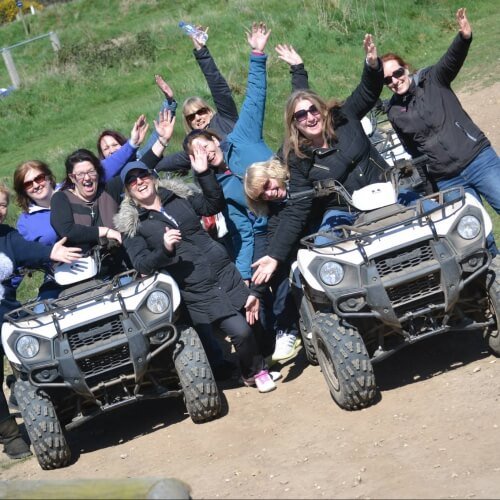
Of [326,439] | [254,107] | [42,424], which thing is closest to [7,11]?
[254,107]

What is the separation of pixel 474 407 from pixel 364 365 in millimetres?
683

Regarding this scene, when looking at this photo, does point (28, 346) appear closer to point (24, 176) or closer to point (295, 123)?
point (24, 176)

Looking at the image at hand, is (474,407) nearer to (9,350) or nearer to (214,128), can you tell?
(9,350)

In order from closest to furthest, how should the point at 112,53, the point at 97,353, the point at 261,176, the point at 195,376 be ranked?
the point at 97,353 → the point at 195,376 → the point at 261,176 → the point at 112,53

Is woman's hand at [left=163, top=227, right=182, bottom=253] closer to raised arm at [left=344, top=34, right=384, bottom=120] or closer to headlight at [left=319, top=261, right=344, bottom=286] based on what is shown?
headlight at [left=319, top=261, right=344, bottom=286]

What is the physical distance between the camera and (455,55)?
23.8ft

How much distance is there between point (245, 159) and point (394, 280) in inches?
78.6

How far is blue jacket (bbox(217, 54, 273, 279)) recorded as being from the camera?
7.76 metres

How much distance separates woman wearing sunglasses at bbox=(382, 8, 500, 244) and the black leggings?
1715 millimetres

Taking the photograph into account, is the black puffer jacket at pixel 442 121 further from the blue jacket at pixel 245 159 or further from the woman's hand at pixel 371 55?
the blue jacket at pixel 245 159

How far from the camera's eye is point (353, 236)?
6402mm

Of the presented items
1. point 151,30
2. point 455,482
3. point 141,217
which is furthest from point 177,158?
point 151,30

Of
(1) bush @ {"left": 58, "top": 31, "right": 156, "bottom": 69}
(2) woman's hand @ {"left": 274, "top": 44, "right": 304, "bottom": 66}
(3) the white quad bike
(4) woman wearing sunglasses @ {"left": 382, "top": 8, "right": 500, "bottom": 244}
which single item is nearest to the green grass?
(1) bush @ {"left": 58, "top": 31, "right": 156, "bottom": 69}

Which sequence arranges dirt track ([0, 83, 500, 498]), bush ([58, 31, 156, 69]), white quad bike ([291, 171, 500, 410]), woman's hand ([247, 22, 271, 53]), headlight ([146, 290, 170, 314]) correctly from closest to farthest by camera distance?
dirt track ([0, 83, 500, 498])
white quad bike ([291, 171, 500, 410])
headlight ([146, 290, 170, 314])
woman's hand ([247, 22, 271, 53])
bush ([58, 31, 156, 69])
